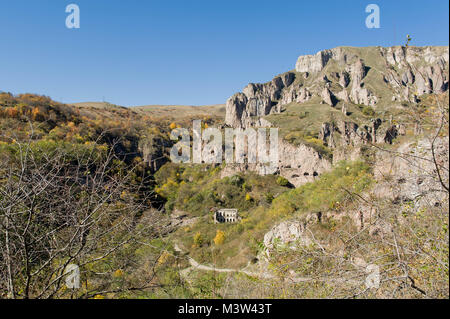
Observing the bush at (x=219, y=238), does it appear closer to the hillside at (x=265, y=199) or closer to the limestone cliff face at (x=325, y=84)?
the hillside at (x=265, y=199)

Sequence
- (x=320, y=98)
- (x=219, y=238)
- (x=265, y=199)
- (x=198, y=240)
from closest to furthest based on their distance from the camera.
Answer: (x=219, y=238)
(x=198, y=240)
(x=265, y=199)
(x=320, y=98)

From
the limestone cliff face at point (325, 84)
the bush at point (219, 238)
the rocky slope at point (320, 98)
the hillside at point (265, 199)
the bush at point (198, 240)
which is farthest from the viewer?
the limestone cliff face at point (325, 84)

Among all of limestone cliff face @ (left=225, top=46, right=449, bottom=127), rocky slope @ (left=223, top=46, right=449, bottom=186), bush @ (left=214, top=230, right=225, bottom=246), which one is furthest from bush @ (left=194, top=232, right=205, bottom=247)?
limestone cliff face @ (left=225, top=46, right=449, bottom=127)

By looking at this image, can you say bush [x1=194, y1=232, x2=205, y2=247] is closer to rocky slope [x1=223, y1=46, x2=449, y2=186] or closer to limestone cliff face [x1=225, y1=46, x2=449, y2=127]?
rocky slope [x1=223, y1=46, x2=449, y2=186]

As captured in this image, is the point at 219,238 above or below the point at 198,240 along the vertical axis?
above

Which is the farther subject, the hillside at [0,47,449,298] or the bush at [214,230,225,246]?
the bush at [214,230,225,246]

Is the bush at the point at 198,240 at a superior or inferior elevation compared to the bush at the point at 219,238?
inferior

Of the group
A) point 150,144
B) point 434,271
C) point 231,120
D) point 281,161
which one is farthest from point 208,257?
point 231,120

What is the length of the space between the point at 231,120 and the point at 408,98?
56348mm

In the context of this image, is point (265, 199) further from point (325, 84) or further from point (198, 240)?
point (325, 84)

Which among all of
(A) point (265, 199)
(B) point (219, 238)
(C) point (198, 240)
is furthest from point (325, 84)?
(C) point (198, 240)

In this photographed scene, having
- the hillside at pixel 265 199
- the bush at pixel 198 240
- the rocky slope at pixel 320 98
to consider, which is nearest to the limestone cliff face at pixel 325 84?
the rocky slope at pixel 320 98

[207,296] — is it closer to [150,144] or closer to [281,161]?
[281,161]
